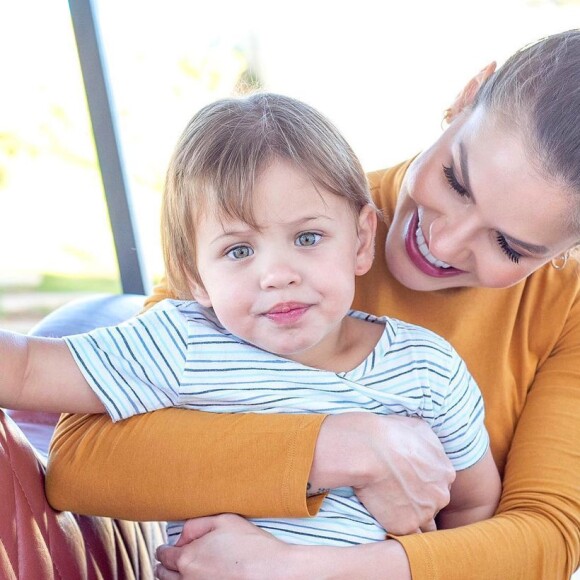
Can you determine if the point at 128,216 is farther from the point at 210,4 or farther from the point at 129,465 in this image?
the point at 210,4

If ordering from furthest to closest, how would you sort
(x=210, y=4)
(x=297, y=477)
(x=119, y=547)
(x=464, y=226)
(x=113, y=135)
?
(x=210, y=4)
(x=113, y=135)
(x=119, y=547)
(x=464, y=226)
(x=297, y=477)

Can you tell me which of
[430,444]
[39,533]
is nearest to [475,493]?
[430,444]

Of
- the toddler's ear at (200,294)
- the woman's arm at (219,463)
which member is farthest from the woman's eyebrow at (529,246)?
the toddler's ear at (200,294)

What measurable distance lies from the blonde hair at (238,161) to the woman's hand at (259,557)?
1.32 ft

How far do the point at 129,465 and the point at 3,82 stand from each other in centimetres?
384

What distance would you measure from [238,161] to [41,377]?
0.44 metres

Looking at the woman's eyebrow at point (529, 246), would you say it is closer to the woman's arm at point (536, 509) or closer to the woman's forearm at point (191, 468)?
the woman's arm at point (536, 509)

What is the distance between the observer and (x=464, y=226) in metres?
1.50

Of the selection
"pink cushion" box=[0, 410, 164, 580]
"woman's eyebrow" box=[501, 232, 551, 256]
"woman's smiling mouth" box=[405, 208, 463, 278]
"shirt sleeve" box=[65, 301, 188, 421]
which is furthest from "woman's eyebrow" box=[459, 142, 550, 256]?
"pink cushion" box=[0, 410, 164, 580]

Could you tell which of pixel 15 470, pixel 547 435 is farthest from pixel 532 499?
pixel 15 470

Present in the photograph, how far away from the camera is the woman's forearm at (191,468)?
1.35m

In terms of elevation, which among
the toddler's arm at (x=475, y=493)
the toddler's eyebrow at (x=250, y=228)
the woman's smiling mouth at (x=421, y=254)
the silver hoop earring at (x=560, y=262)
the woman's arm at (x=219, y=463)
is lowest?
the toddler's arm at (x=475, y=493)

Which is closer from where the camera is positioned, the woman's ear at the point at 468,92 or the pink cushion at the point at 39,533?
the pink cushion at the point at 39,533

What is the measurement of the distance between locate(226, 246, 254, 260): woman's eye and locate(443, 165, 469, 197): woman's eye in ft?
1.22
